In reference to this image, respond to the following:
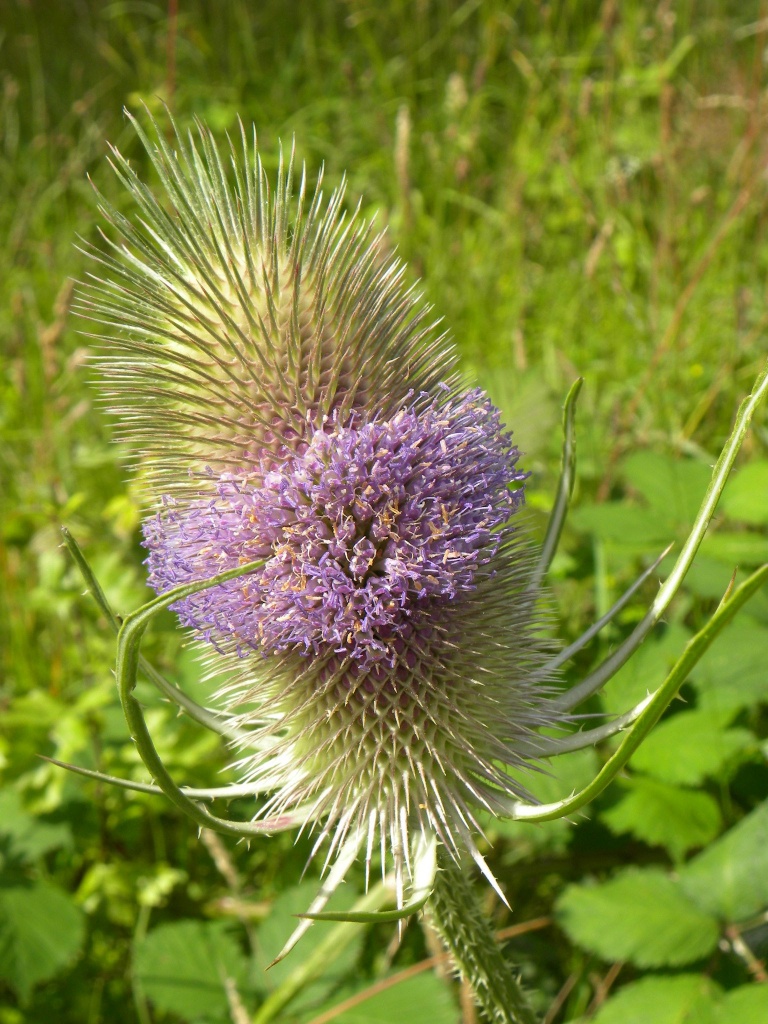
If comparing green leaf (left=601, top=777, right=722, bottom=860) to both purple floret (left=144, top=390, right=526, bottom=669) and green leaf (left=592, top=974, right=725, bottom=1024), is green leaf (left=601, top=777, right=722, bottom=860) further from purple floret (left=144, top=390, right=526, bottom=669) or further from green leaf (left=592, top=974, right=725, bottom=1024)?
purple floret (left=144, top=390, right=526, bottom=669)

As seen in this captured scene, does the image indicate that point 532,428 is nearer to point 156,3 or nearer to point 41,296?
point 41,296

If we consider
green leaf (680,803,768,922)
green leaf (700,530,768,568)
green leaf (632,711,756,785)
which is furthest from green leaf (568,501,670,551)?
green leaf (680,803,768,922)

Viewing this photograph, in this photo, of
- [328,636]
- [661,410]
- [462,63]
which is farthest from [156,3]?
[328,636]

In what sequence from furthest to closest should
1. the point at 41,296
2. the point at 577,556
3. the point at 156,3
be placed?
the point at 156,3 → the point at 41,296 → the point at 577,556

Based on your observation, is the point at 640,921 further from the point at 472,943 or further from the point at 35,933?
the point at 35,933

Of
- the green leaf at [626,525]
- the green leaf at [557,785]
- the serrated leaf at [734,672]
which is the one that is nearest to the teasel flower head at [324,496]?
the green leaf at [557,785]

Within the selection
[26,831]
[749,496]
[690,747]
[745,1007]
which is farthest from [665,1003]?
[26,831]
